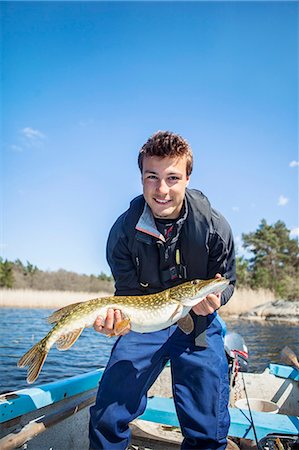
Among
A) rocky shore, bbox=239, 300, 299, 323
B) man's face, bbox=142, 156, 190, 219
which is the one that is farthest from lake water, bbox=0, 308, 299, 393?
rocky shore, bbox=239, 300, 299, 323

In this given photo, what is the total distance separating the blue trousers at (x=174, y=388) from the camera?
2.39 meters

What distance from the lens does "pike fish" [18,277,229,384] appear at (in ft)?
8.20

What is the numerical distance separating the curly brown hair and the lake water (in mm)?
5796

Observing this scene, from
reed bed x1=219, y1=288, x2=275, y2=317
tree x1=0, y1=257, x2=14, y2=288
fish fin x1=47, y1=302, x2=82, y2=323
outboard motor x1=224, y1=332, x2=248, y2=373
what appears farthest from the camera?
tree x1=0, y1=257, x2=14, y2=288

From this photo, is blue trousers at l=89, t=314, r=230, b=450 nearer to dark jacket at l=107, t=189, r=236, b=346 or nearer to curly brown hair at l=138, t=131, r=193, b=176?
dark jacket at l=107, t=189, r=236, b=346

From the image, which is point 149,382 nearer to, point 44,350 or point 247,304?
point 44,350

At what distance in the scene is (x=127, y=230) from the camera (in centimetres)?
281

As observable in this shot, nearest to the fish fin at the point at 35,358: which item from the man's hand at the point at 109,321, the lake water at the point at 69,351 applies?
the man's hand at the point at 109,321

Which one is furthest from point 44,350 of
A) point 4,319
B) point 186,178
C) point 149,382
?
point 4,319

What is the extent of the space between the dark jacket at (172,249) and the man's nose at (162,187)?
0.24 metres

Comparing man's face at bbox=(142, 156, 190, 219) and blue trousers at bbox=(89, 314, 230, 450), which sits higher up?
man's face at bbox=(142, 156, 190, 219)

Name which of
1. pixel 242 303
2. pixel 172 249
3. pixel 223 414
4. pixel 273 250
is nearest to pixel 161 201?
pixel 172 249

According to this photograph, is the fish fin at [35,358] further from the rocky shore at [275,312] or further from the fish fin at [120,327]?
the rocky shore at [275,312]

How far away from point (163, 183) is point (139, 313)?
0.94 metres
